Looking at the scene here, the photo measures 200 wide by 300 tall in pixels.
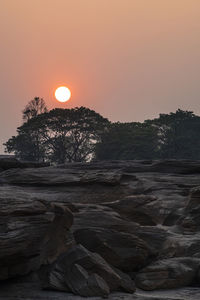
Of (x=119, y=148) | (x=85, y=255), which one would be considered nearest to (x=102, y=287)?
(x=85, y=255)

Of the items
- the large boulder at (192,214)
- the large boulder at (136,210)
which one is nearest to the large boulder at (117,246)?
the large boulder at (192,214)

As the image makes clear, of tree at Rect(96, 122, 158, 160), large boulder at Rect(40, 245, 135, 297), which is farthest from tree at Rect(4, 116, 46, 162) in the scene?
large boulder at Rect(40, 245, 135, 297)

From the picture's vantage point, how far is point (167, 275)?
17.0 meters

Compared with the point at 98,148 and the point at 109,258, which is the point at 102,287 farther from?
the point at 98,148

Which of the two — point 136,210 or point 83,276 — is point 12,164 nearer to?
point 136,210

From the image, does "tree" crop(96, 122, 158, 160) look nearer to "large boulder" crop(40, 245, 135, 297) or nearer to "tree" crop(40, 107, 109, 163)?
"tree" crop(40, 107, 109, 163)

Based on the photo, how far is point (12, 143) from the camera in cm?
8444

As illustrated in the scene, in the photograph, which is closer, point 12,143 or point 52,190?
point 52,190

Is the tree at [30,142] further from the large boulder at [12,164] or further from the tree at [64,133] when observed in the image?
the large boulder at [12,164]

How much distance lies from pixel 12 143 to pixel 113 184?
191ft

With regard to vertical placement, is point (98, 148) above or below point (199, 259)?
above

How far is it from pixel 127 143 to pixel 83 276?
199 feet

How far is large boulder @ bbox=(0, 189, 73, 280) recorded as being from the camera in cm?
1648

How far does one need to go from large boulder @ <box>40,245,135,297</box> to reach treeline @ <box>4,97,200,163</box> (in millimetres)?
57904
